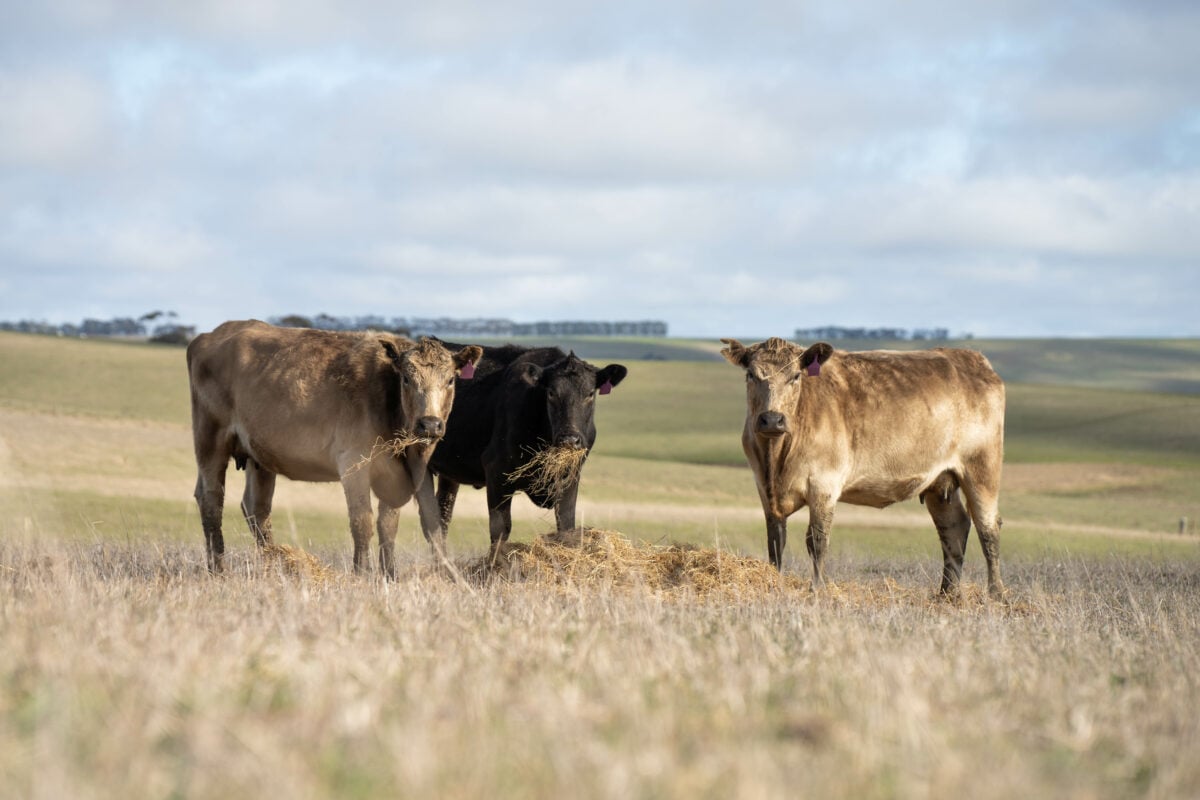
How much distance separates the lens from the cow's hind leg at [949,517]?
43.2 feet

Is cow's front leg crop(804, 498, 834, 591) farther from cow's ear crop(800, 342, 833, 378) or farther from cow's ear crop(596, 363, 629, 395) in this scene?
cow's ear crop(596, 363, 629, 395)

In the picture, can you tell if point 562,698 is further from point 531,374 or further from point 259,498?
point 259,498

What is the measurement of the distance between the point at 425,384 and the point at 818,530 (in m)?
3.87

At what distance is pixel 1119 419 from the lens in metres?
66.2

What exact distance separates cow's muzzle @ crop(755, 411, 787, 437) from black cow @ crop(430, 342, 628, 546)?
1948 millimetres

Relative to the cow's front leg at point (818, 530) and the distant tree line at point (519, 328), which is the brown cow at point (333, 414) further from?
the distant tree line at point (519, 328)

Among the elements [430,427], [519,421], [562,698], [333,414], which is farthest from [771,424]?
[562,698]

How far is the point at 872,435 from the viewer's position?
12266 mm

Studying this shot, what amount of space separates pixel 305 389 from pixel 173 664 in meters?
6.59

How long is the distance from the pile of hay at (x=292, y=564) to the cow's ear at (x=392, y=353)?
1.91m

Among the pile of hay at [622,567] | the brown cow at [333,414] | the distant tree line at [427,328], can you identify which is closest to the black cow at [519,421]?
the pile of hay at [622,567]

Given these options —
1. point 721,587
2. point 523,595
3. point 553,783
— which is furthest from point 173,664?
point 721,587

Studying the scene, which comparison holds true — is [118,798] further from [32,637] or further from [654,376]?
[654,376]

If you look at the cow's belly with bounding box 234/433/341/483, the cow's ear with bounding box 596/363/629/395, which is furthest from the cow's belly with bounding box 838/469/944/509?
the cow's belly with bounding box 234/433/341/483
